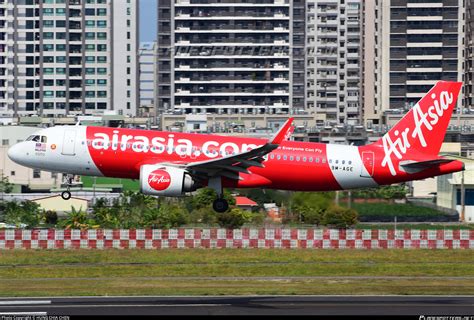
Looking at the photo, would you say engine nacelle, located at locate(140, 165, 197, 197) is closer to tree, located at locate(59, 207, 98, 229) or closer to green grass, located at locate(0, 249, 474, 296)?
green grass, located at locate(0, 249, 474, 296)

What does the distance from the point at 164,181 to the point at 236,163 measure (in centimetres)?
389

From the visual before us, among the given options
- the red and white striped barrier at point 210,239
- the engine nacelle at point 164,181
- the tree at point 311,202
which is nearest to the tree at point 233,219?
the red and white striped barrier at point 210,239

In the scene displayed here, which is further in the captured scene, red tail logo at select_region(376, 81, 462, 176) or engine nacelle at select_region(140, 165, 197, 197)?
red tail logo at select_region(376, 81, 462, 176)

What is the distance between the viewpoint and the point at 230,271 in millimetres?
59750

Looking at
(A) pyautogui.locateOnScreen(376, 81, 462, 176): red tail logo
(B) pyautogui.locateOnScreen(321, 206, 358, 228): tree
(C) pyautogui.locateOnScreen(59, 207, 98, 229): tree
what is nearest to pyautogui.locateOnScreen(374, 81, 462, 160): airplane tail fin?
(A) pyautogui.locateOnScreen(376, 81, 462, 176): red tail logo

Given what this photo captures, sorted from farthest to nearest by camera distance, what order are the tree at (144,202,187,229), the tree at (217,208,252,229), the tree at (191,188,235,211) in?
the tree at (191,188,235,211), the tree at (217,208,252,229), the tree at (144,202,187,229)

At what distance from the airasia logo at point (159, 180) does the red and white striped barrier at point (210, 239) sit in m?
5.74

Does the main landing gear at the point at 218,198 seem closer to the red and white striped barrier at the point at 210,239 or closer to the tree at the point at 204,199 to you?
the red and white striped barrier at the point at 210,239

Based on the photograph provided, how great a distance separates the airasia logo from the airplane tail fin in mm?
12219

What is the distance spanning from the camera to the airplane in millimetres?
63656

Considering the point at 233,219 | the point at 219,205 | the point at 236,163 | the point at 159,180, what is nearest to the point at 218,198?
the point at 219,205

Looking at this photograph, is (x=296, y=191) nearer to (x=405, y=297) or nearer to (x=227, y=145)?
(x=227, y=145)

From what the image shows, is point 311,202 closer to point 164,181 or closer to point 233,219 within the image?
point 164,181

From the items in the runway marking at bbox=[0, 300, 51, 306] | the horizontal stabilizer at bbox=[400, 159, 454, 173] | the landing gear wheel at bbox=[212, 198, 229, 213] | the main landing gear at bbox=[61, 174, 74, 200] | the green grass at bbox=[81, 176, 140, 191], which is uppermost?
the horizontal stabilizer at bbox=[400, 159, 454, 173]
